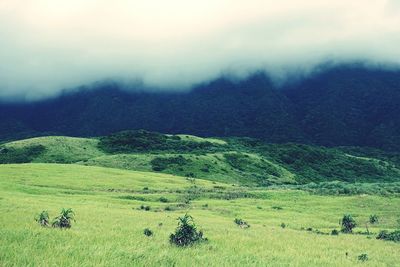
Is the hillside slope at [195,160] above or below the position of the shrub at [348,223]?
above

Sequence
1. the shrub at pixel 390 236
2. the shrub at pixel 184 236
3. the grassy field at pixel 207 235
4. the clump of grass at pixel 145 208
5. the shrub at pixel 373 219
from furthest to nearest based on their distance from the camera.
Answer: the clump of grass at pixel 145 208 → the shrub at pixel 373 219 → the shrub at pixel 390 236 → the shrub at pixel 184 236 → the grassy field at pixel 207 235

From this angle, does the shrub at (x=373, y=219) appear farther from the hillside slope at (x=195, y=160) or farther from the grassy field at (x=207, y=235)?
the hillside slope at (x=195, y=160)

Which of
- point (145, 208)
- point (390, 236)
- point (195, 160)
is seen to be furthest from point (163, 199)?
point (195, 160)

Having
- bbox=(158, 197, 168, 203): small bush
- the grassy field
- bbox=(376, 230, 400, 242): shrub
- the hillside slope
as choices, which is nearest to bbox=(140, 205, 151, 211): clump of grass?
the grassy field

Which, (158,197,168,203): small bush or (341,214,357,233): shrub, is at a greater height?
(341,214,357,233): shrub

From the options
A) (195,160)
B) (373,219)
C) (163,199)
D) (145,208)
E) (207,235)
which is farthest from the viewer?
(195,160)

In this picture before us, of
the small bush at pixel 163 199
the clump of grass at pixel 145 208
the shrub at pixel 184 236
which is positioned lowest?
the small bush at pixel 163 199

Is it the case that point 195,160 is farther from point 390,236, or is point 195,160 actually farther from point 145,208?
point 390,236

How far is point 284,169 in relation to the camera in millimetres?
167125

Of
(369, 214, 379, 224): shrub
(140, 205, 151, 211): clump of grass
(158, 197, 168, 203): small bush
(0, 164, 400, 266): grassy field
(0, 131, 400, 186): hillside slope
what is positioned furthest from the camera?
(0, 131, 400, 186): hillside slope

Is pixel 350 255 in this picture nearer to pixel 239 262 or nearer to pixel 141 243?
pixel 239 262

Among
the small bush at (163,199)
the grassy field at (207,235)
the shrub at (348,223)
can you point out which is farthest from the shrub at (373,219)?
the small bush at (163,199)

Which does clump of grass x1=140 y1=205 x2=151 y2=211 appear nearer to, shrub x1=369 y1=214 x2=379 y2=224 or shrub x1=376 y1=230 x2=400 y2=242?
shrub x1=369 y1=214 x2=379 y2=224

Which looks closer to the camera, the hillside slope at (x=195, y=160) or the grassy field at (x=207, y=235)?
the grassy field at (x=207, y=235)
